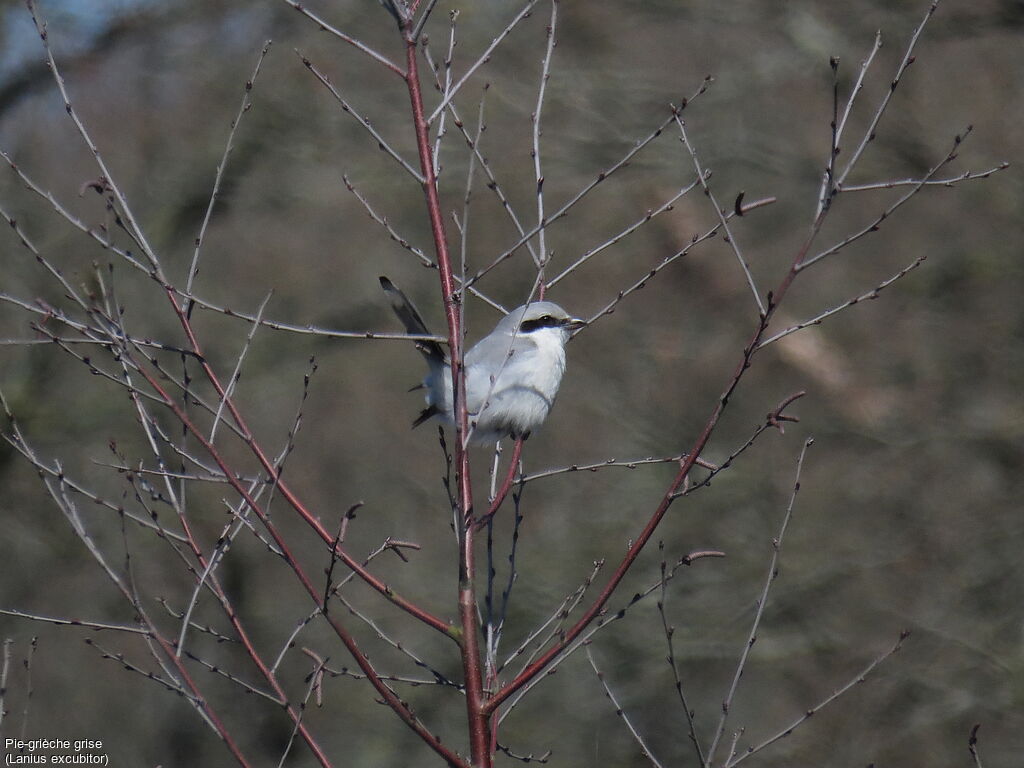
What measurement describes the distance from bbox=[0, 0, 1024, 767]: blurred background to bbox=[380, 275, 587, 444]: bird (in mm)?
4586

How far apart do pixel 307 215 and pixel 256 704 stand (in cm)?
416

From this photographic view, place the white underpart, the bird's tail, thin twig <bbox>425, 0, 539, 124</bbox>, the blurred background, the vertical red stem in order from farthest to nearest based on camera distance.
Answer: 1. the blurred background
2. the white underpart
3. the bird's tail
4. thin twig <bbox>425, 0, 539, 124</bbox>
5. the vertical red stem

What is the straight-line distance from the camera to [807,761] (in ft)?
27.3

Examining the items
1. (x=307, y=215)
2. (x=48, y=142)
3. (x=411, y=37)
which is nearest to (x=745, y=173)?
(x=307, y=215)

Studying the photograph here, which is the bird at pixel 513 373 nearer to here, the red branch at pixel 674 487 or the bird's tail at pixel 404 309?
the bird's tail at pixel 404 309

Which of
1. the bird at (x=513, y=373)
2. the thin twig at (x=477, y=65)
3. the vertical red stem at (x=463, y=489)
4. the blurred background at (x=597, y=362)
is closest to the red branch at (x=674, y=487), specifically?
the vertical red stem at (x=463, y=489)

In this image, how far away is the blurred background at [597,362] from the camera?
8.10m

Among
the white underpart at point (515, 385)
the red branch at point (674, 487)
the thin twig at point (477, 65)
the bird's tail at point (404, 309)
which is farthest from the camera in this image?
the white underpart at point (515, 385)

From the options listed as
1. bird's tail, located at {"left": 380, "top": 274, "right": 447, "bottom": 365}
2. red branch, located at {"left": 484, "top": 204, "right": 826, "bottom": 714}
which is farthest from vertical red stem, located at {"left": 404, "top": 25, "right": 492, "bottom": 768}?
bird's tail, located at {"left": 380, "top": 274, "right": 447, "bottom": 365}

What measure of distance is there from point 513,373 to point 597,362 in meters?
5.22

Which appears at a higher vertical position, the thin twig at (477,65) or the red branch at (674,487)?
the thin twig at (477,65)

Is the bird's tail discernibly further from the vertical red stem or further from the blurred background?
the blurred background

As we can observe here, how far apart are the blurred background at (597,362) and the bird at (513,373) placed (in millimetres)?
4586

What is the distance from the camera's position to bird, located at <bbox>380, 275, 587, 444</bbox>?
3.52 m
